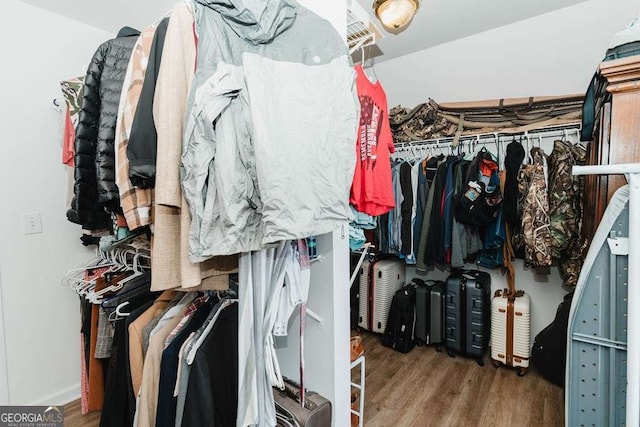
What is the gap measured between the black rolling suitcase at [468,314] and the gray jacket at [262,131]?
194cm

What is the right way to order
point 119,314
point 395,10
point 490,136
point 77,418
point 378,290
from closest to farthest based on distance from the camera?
point 119,314 < point 395,10 < point 77,418 < point 490,136 < point 378,290

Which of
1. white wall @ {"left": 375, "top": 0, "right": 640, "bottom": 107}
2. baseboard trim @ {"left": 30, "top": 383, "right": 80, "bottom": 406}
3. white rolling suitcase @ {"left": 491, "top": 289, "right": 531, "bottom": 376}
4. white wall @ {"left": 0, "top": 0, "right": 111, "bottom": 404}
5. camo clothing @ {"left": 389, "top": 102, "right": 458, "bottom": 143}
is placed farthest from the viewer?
camo clothing @ {"left": 389, "top": 102, "right": 458, "bottom": 143}

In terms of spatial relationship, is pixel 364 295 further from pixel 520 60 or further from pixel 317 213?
pixel 520 60

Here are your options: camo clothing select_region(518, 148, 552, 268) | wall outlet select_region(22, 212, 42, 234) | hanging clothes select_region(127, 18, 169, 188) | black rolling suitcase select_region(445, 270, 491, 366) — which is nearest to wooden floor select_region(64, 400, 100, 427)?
wall outlet select_region(22, 212, 42, 234)

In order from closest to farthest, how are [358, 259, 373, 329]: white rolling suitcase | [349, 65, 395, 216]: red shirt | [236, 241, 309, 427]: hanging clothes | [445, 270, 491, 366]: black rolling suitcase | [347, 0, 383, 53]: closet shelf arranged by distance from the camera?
[236, 241, 309, 427]: hanging clothes → [349, 65, 395, 216]: red shirt → [347, 0, 383, 53]: closet shelf → [445, 270, 491, 366]: black rolling suitcase → [358, 259, 373, 329]: white rolling suitcase

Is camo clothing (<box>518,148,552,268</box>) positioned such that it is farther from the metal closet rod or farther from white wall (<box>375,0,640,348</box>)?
white wall (<box>375,0,640,348</box>)

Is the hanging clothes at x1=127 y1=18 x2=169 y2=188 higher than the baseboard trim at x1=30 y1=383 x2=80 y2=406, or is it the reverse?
the hanging clothes at x1=127 y1=18 x2=169 y2=188

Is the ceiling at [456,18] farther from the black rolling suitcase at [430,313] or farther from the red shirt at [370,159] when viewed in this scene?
the black rolling suitcase at [430,313]

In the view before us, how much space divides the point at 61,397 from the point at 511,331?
3180mm

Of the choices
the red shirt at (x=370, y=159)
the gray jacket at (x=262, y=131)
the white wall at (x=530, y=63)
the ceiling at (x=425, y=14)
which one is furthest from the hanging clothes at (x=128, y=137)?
the white wall at (x=530, y=63)

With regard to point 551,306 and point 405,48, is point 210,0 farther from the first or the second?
point 551,306

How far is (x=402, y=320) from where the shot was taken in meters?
2.74

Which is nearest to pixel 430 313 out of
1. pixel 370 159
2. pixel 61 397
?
pixel 370 159

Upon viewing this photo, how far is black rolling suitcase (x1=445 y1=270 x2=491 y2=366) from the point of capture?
250 cm
